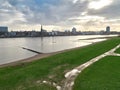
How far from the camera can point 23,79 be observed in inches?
770

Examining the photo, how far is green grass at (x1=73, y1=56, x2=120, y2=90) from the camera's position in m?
15.3

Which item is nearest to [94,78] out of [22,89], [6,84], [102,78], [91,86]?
[102,78]

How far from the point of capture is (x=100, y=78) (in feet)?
57.5

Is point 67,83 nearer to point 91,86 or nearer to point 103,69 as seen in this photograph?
point 91,86

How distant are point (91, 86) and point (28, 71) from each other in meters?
9.54

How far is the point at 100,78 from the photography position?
57.5 feet

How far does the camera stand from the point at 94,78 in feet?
57.4

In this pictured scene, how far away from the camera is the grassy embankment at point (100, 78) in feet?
50.1

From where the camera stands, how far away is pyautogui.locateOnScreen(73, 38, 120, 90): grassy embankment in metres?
15.3

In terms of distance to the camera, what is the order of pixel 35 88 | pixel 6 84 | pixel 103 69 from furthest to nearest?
1. pixel 103 69
2. pixel 6 84
3. pixel 35 88

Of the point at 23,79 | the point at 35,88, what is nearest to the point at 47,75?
the point at 23,79

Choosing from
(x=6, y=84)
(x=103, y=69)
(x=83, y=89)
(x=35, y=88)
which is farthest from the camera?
(x=103, y=69)

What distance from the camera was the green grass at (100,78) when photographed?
15258 millimetres

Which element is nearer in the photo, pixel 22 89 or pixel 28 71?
pixel 22 89
